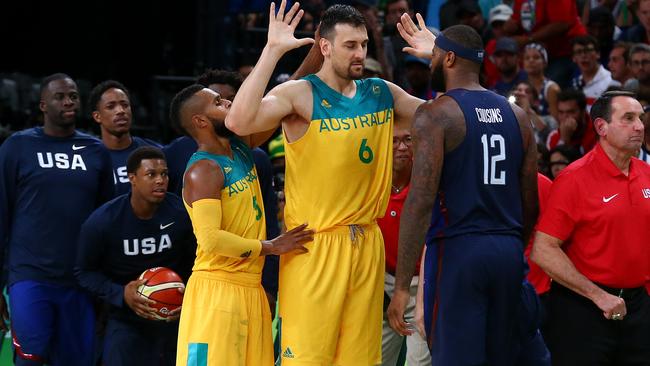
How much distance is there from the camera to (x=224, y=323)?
639cm

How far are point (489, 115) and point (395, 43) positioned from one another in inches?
286

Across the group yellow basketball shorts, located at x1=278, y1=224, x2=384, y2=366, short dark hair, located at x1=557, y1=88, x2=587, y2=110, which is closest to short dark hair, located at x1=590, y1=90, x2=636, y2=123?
yellow basketball shorts, located at x1=278, y1=224, x2=384, y2=366

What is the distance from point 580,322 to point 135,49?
38.6 feet

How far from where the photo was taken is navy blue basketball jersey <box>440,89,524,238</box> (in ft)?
19.5

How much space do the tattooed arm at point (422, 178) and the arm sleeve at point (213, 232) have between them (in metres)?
1.01

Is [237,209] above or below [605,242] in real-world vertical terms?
above

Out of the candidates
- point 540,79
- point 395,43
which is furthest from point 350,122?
point 395,43

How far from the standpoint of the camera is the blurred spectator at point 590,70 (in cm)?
1209

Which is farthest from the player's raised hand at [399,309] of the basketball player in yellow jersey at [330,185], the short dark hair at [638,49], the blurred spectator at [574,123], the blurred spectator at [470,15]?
the blurred spectator at [470,15]

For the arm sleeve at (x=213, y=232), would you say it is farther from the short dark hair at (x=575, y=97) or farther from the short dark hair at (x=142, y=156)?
the short dark hair at (x=575, y=97)

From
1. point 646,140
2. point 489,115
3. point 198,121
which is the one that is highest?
point 489,115

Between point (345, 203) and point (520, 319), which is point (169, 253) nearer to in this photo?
point (345, 203)

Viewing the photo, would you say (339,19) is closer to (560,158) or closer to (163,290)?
(163,290)

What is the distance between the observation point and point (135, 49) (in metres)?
17.4
